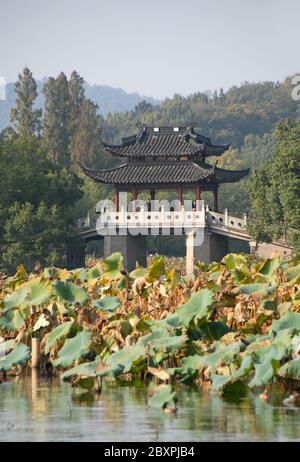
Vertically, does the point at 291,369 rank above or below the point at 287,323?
below

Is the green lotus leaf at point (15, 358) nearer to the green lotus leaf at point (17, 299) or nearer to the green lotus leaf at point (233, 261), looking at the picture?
the green lotus leaf at point (17, 299)

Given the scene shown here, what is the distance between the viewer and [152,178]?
5491cm

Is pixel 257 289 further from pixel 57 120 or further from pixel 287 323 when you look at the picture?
pixel 57 120

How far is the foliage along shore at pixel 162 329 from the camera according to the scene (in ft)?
52.7

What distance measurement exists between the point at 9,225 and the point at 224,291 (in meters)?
35.6

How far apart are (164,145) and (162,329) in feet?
127

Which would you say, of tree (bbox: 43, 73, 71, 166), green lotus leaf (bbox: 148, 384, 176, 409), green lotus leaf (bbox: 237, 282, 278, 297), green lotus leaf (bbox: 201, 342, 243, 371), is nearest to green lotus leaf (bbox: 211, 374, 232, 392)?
green lotus leaf (bbox: 201, 342, 243, 371)

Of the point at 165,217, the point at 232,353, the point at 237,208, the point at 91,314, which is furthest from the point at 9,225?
the point at 232,353

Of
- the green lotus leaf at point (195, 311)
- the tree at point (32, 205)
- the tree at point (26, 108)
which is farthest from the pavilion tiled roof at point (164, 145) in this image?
the green lotus leaf at point (195, 311)

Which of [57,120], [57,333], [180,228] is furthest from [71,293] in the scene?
[57,120]

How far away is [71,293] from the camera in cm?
1941

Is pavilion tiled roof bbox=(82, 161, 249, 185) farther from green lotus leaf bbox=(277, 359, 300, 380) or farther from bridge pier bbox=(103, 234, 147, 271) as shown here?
green lotus leaf bbox=(277, 359, 300, 380)
